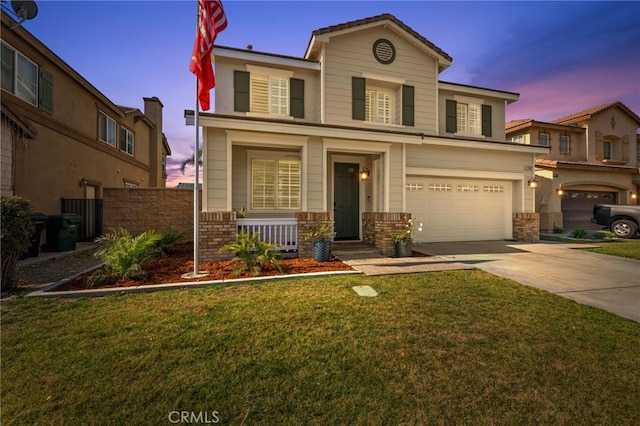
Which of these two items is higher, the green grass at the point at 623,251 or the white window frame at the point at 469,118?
the white window frame at the point at 469,118

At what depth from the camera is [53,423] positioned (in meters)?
1.82

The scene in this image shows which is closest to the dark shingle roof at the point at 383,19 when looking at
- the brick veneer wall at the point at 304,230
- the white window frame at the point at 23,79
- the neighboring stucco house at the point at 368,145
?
the neighboring stucco house at the point at 368,145

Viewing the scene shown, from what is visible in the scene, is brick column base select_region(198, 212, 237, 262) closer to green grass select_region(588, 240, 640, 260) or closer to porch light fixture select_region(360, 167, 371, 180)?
porch light fixture select_region(360, 167, 371, 180)

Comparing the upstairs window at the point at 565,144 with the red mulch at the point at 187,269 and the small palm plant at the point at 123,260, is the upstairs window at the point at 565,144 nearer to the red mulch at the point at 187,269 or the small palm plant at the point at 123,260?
the red mulch at the point at 187,269

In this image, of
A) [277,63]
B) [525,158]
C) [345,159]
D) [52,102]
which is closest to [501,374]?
[345,159]

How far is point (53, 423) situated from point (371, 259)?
19.7 feet

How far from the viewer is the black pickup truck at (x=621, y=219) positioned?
11258 millimetres

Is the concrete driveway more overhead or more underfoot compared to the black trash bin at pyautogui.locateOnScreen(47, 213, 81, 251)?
more underfoot

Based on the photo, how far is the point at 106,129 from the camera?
12703 mm

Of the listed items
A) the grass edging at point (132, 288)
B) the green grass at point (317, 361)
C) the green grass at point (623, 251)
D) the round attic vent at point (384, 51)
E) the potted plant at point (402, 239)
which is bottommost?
the green grass at point (317, 361)

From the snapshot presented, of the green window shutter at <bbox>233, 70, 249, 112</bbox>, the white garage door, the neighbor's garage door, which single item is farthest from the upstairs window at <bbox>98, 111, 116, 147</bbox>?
the neighbor's garage door

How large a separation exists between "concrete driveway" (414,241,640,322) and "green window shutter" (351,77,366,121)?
5040 mm

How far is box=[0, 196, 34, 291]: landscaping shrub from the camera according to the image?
4.13m

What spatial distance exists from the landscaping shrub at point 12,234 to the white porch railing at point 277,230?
3.82 meters
